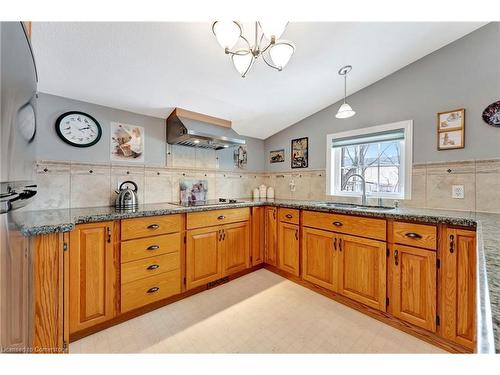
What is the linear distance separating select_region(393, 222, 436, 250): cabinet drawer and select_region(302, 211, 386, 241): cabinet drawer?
0.09 meters

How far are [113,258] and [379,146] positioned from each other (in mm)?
2751

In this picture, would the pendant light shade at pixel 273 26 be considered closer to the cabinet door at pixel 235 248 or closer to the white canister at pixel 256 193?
the cabinet door at pixel 235 248

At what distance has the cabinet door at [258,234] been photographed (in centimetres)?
255

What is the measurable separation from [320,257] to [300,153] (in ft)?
4.72

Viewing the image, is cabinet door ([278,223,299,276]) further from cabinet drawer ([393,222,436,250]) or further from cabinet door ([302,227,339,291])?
cabinet drawer ([393,222,436,250])

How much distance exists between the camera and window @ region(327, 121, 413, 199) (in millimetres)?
2129

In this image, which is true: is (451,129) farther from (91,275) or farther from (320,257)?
(91,275)

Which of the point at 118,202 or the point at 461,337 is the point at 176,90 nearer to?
the point at 118,202

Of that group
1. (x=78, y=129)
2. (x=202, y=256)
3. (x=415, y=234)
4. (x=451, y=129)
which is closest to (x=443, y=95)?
(x=451, y=129)

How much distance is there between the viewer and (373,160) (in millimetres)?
2438

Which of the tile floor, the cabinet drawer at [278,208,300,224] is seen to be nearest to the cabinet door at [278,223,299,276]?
the cabinet drawer at [278,208,300,224]

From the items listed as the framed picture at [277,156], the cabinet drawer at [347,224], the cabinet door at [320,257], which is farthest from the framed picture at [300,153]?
the cabinet door at [320,257]
